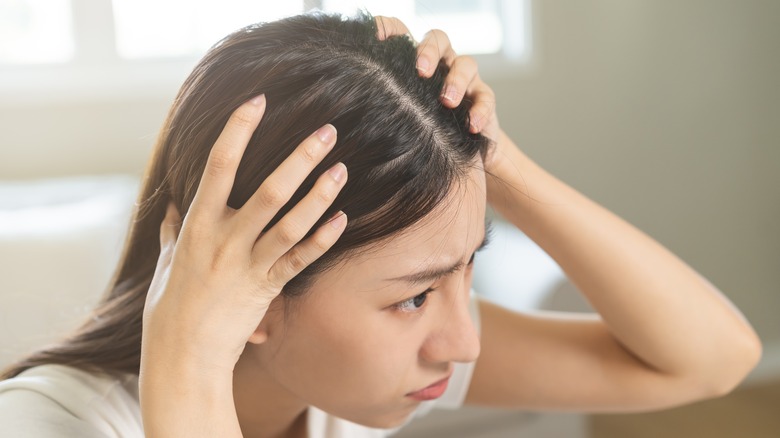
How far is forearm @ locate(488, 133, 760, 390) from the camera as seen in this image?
1.08m

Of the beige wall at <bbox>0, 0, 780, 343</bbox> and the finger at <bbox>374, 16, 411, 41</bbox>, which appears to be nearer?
the finger at <bbox>374, 16, 411, 41</bbox>

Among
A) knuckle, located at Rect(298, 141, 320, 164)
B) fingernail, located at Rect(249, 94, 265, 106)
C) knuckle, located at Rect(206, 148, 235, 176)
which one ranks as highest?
fingernail, located at Rect(249, 94, 265, 106)

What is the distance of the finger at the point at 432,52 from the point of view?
846mm

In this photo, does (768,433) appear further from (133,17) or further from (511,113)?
(133,17)

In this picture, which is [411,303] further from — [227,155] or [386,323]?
[227,155]

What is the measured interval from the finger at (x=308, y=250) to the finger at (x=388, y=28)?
0.22 metres

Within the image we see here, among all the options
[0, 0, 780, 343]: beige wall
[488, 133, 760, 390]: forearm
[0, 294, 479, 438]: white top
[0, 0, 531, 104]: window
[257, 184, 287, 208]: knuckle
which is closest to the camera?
[257, 184, 287, 208]: knuckle

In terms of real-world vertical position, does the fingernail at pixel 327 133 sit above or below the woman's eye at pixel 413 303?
above

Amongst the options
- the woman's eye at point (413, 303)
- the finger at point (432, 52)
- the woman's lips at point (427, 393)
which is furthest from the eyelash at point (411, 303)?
the finger at point (432, 52)

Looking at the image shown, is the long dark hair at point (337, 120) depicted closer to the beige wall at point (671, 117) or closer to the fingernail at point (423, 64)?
the fingernail at point (423, 64)

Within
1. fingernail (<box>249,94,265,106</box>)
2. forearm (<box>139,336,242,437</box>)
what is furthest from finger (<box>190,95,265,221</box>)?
forearm (<box>139,336,242,437</box>)

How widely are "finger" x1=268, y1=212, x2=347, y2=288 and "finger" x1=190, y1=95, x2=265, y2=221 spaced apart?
0.07 metres

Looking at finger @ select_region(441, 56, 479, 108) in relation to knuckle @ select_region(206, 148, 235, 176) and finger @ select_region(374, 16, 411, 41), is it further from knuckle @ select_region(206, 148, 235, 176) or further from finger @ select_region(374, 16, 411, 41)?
knuckle @ select_region(206, 148, 235, 176)

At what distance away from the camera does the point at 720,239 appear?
3148 millimetres
